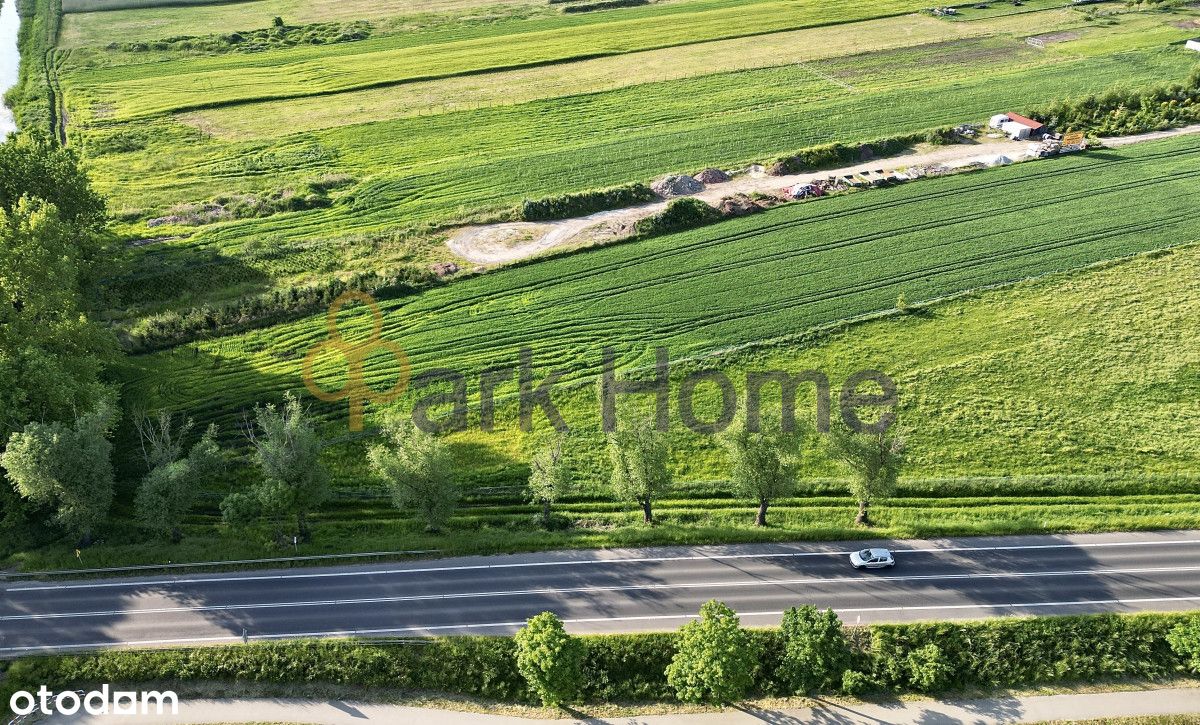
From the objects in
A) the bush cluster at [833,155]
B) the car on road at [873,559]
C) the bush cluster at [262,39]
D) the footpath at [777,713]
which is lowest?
the footpath at [777,713]

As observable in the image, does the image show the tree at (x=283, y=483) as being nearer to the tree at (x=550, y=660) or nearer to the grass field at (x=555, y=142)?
the tree at (x=550, y=660)

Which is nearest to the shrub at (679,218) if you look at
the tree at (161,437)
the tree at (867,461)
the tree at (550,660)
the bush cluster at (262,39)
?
the tree at (867,461)

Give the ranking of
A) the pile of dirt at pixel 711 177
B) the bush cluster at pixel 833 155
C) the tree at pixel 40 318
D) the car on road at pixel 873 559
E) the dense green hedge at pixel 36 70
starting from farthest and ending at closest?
the dense green hedge at pixel 36 70
the bush cluster at pixel 833 155
the pile of dirt at pixel 711 177
the tree at pixel 40 318
the car on road at pixel 873 559

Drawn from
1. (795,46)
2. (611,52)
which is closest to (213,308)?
(611,52)

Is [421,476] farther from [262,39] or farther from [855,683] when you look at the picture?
[262,39]

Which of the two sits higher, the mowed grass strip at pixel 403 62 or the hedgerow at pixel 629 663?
the mowed grass strip at pixel 403 62

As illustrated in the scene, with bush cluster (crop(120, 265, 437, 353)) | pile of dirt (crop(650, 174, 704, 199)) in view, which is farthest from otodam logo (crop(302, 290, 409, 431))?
pile of dirt (crop(650, 174, 704, 199))
